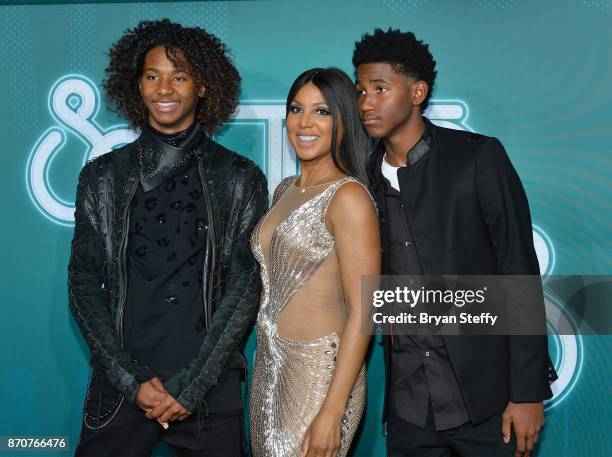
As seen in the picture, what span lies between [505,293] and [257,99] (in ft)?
5.27

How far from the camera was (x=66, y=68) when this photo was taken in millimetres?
3549

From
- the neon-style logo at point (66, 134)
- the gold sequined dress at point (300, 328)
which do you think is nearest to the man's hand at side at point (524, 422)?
the gold sequined dress at point (300, 328)

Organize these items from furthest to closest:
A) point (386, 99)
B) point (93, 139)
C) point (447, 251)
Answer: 1. point (93, 139)
2. point (386, 99)
3. point (447, 251)

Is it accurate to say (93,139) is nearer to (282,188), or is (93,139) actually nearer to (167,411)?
(282,188)

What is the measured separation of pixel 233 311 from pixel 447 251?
0.82 meters

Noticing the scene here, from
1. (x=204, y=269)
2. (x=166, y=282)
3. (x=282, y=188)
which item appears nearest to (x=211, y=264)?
(x=204, y=269)

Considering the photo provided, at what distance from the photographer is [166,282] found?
2660mm

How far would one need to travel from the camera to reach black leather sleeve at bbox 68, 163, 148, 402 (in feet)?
8.46

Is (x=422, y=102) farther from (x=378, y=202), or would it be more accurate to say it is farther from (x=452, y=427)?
(x=452, y=427)

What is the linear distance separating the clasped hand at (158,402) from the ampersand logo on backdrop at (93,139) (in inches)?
50.3

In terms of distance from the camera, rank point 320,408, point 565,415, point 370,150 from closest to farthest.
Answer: point 320,408, point 370,150, point 565,415

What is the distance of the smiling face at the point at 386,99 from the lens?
261cm

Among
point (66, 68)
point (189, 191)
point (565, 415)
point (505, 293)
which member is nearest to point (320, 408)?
point (505, 293)

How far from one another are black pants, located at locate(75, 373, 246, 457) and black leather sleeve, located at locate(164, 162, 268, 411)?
0.49 feet
